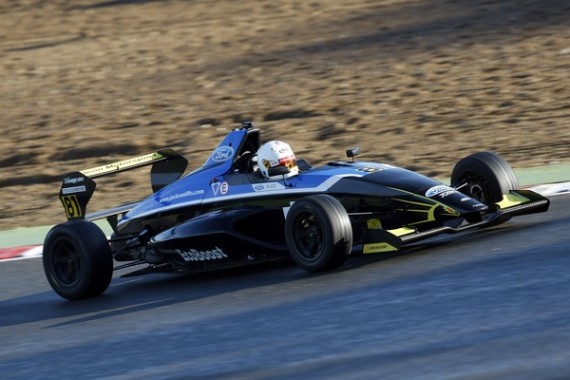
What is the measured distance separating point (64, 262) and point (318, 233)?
2.39 meters

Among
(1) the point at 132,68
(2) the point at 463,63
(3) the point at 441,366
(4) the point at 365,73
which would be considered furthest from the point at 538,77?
(3) the point at 441,366

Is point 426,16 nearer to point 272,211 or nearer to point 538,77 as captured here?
point 538,77

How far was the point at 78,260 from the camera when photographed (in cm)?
1014

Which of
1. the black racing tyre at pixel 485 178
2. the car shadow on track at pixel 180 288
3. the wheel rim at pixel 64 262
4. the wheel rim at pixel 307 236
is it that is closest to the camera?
the wheel rim at pixel 307 236

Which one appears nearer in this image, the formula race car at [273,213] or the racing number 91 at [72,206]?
the formula race car at [273,213]

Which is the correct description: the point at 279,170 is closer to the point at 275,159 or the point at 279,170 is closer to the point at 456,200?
the point at 275,159

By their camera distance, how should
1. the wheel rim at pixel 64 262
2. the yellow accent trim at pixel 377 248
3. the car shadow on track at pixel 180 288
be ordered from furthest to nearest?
the wheel rim at pixel 64 262
the car shadow on track at pixel 180 288
the yellow accent trim at pixel 377 248

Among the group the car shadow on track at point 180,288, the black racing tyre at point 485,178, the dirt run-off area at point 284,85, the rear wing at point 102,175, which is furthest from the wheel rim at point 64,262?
the dirt run-off area at point 284,85

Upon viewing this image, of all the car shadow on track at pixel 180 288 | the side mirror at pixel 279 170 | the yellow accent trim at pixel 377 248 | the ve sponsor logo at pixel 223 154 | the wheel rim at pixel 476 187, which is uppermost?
the ve sponsor logo at pixel 223 154

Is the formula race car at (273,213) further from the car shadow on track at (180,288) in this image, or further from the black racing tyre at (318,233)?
the car shadow on track at (180,288)

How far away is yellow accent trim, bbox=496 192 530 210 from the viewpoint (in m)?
9.80

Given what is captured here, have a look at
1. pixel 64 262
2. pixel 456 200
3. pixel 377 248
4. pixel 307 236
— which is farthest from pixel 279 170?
pixel 64 262

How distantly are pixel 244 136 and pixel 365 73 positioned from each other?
9.13 meters

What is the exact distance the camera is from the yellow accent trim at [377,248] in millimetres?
9109
